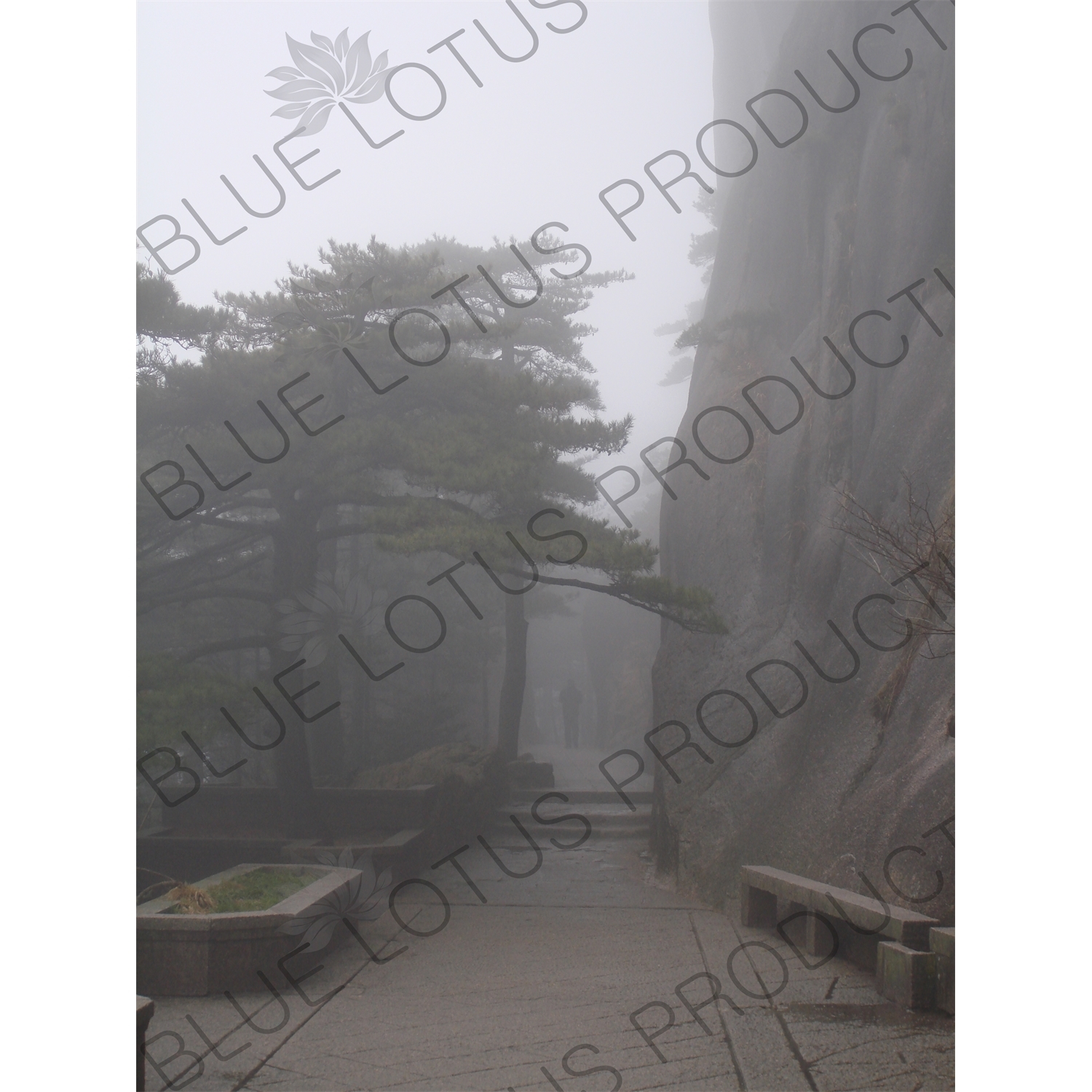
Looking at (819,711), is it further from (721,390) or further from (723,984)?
(721,390)

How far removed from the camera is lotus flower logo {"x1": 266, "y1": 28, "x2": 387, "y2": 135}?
4.38 m

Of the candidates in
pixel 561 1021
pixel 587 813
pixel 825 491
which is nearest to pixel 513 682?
pixel 587 813

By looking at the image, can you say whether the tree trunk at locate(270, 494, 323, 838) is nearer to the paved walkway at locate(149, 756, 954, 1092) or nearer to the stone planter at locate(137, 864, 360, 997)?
the paved walkway at locate(149, 756, 954, 1092)

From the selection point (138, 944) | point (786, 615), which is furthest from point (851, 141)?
point (138, 944)

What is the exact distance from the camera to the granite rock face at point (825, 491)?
211 inches

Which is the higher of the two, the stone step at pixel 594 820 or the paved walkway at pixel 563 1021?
the paved walkway at pixel 563 1021

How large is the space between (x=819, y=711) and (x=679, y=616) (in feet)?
4.21

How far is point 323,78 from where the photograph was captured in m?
4.41

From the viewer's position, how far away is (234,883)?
16.3 feet

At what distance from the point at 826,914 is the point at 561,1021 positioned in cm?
164

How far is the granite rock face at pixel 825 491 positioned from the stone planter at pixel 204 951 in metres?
3.03

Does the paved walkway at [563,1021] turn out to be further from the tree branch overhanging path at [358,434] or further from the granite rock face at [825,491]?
the tree branch overhanging path at [358,434]

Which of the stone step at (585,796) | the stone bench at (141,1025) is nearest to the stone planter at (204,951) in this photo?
the stone bench at (141,1025)

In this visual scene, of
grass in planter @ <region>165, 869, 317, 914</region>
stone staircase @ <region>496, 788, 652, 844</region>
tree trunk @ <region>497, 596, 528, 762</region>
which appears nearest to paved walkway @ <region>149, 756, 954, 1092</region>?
grass in planter @ <region>165, 869, 317, 914</region>
